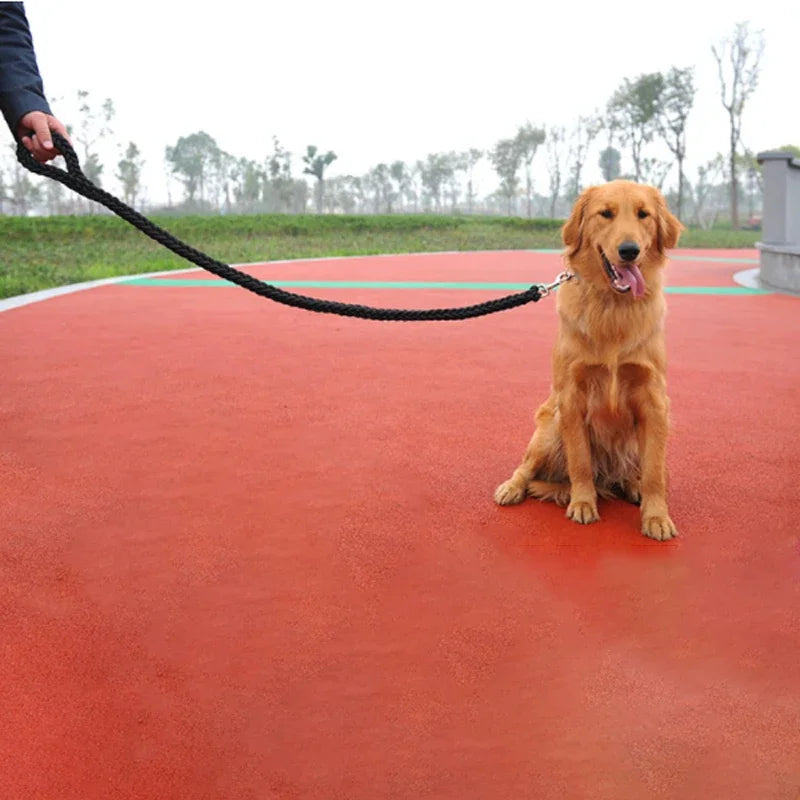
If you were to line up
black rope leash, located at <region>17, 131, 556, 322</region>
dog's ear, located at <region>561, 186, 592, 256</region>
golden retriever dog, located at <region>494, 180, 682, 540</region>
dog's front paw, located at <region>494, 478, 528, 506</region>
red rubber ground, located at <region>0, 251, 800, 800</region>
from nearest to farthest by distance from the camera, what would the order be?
red rubber ground, located at <region>0, 251, 800, 800</region>, black rope leash, located at <region>17, 131, 556, 322</region>, golden retriever dog, located at <region>494, 180, 682, 540</region>, dog's ear, located at <region>561, 186, 592, 256</region>, dog's front paw, located at <region>494, 478, 528, 506</region>

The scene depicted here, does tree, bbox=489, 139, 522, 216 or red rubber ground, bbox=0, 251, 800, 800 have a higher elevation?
tree, bbox=489, 139, 522, 216

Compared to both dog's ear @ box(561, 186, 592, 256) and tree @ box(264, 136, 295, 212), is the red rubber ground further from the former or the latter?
tree @ box(264, 136, 295, 212)

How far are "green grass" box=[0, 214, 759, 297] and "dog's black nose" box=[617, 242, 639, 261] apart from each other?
1068 cm

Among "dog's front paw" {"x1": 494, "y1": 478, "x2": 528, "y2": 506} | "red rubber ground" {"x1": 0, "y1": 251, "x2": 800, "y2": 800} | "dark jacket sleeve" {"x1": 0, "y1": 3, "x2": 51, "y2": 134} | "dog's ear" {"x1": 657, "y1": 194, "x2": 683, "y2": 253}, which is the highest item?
"dark jacket sleeve" {"x1": 0, "y1": 3, "x2": 51, "y2": 134}

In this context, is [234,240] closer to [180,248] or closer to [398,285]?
[398,285]

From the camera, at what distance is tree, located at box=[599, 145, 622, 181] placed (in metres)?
54.4

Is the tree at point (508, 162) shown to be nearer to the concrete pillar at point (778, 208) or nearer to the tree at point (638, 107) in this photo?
the tree at point (638, 107)

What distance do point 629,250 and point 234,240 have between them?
28.0 m

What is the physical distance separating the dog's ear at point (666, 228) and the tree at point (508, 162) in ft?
185

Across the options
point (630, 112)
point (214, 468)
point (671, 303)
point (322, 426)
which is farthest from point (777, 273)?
point (630, 112)

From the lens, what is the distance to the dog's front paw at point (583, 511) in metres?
3.53

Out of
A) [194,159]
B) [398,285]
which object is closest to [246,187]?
[194,159]

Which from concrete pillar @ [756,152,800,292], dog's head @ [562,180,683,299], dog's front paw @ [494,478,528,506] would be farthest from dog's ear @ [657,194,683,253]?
concrete pillar @ [756,152,800,292]

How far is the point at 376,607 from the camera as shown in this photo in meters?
2.88
